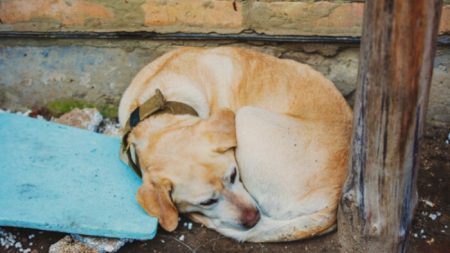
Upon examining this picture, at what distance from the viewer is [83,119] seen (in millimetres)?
4129

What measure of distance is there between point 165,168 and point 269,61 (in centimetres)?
103

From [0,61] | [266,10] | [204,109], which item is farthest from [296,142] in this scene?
[0,61]

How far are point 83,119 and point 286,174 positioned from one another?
180 centimetres

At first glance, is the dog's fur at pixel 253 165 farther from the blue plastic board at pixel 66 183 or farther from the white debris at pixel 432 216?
the white debris at pixel 432 216

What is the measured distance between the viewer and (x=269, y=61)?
3.55 meters

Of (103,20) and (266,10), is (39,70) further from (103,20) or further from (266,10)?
(266,10)

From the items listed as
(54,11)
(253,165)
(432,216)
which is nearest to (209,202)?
(253,165)

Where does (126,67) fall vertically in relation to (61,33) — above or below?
below

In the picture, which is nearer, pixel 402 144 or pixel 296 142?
pixel 402 144

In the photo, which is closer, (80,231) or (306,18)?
(80,231)

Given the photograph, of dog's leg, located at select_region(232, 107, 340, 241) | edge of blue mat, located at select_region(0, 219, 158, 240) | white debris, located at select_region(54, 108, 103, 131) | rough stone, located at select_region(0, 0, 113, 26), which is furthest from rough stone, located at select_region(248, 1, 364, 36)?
edge of blue mat, located at select_region(0, 219, 158, 240)

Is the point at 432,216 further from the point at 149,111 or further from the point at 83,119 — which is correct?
the point at 83,119

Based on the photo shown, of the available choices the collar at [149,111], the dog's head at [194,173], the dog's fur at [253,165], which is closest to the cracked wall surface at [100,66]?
the dog's fur at [253,165]

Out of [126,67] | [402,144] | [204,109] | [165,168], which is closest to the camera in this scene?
[402,144]
